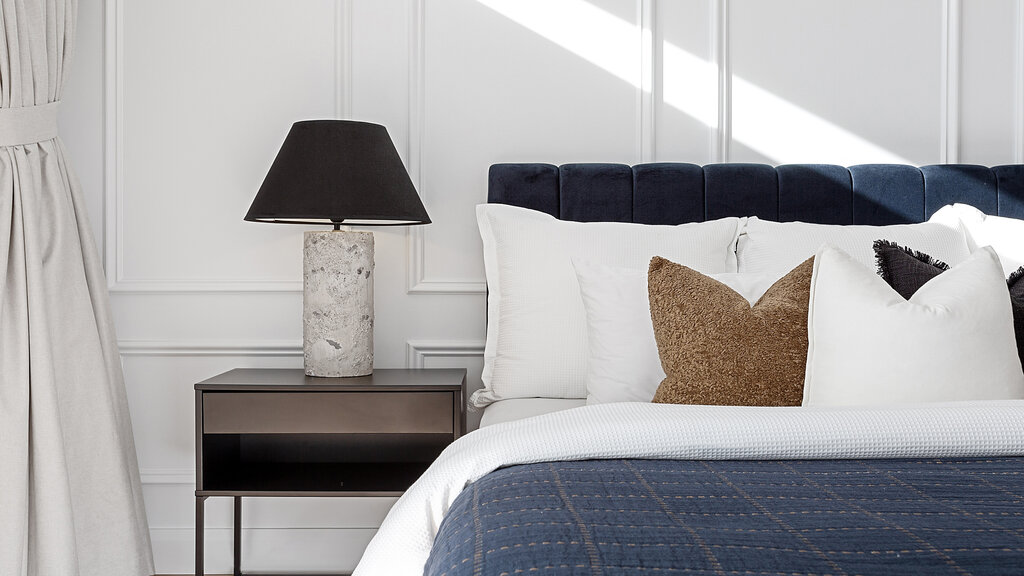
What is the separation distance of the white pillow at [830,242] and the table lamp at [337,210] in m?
0.83

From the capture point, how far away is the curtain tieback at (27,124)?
2.01 m

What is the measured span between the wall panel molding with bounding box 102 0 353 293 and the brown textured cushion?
1.27 m

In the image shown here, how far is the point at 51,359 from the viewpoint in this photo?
77.2 inches

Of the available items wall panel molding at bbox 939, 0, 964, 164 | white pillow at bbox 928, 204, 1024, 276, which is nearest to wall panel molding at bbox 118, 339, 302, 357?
white pillow at bbox 928, 204, 1024, 276

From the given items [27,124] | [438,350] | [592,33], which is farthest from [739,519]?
[27,124]

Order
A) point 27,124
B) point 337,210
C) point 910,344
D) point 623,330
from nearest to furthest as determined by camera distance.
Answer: point 910,344
point 623,330
point 337,210
point 27,124

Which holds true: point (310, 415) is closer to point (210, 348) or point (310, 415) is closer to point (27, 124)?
point (210, 348)

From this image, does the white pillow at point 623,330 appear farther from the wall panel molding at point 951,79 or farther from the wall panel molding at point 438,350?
the wall panel molding at point 951,79

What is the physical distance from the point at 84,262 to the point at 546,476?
5.55ft

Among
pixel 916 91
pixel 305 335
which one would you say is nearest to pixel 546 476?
pixel 305 335

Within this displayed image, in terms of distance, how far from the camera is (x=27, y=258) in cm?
198

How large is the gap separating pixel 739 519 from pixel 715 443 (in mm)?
268

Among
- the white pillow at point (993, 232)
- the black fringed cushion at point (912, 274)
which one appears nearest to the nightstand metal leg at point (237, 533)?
the black fringed cushion at point (912, 274)

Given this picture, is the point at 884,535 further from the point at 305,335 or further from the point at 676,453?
the point at 305,335
